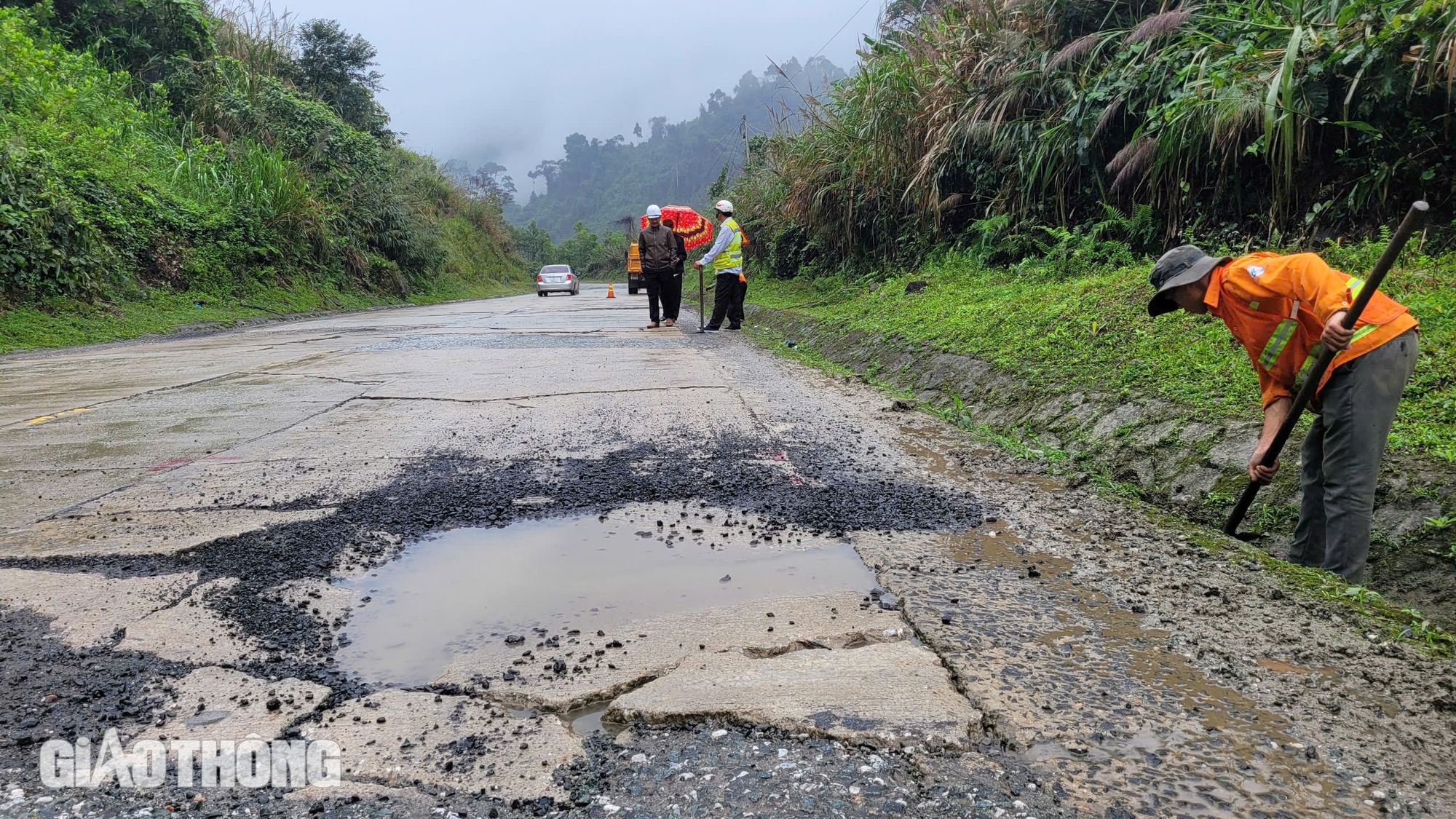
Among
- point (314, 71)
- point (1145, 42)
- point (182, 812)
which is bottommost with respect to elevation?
point (182, 812)

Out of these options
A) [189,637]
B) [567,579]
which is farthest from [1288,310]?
[189,637]

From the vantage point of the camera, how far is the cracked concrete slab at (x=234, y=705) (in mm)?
1727

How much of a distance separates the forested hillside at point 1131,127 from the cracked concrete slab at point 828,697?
4.79 metres

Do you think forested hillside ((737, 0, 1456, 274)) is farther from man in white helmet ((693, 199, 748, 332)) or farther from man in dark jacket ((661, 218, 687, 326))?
man in dark jacket ((661, 218, 687, 326))

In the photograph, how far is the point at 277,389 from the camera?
5914 mm

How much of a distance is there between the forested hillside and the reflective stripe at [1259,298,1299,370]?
2.78 meters

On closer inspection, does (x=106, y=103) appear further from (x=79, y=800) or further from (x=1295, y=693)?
(x=1295, y=693)

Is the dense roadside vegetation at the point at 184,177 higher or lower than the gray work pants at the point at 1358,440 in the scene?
higher

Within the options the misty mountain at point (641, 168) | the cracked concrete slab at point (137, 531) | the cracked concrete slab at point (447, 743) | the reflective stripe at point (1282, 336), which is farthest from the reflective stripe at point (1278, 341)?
the misty mountain at point (641, 168)

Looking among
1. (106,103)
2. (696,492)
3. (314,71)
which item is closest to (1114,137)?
(696,492)

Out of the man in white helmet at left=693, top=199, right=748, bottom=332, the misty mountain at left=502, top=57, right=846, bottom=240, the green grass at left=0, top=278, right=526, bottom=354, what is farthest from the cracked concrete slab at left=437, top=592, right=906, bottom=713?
the misty mountain at left=502, top=57, right=846, bottom=240

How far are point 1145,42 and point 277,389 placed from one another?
7529mm

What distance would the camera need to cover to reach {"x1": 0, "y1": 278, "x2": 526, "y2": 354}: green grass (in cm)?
967

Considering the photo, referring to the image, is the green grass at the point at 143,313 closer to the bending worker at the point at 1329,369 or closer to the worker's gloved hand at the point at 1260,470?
the bending worker at the point at 1329,369
